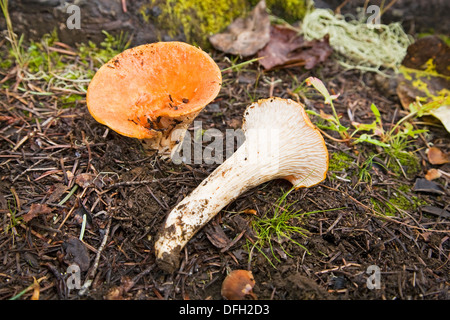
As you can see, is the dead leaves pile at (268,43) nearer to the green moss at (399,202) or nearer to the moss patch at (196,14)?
the moss patch at (196,14)

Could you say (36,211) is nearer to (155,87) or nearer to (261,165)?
(155,87)

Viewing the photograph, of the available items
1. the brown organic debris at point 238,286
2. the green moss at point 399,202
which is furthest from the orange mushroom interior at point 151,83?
the green moss at point 399,202

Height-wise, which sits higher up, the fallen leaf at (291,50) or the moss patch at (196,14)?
the moss patch at (196,14)

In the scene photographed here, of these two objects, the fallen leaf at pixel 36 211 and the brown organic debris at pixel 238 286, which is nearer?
the brown organic debris at pixel 238 286

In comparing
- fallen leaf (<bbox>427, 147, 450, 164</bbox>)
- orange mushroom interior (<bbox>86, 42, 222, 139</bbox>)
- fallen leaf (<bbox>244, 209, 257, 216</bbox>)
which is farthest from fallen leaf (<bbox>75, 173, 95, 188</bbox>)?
fallen leaf (<bbox>427, 147, 450, 164</bbox>)

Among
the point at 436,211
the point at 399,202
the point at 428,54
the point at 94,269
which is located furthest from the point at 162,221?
the point at 428,54

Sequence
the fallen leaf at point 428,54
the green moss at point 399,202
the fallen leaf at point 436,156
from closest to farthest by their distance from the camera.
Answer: the green moss at point 399,202 < the fallen leaf at point 436,156 < the fallen leaf at point 428,54
